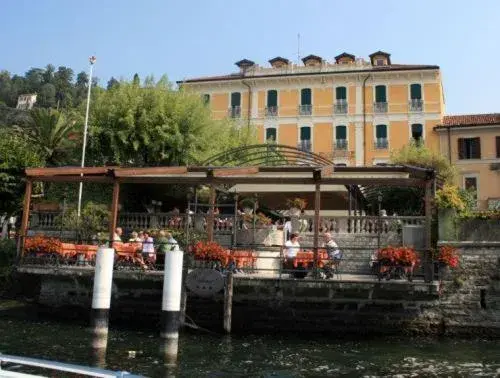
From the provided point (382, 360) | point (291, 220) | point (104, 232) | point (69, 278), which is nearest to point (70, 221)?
point (104, 232)

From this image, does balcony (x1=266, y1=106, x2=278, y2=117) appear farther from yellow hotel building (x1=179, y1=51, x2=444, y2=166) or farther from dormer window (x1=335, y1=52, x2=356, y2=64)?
dormer window (x1=335, y1=52, x2=356, y2=64)

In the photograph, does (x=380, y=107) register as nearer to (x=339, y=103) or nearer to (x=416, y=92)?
(x=416, y=92)

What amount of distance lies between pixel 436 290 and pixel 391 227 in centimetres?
478

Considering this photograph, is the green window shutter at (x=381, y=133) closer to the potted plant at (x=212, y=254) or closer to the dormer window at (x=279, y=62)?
the dormer window at (x=279, y=62)

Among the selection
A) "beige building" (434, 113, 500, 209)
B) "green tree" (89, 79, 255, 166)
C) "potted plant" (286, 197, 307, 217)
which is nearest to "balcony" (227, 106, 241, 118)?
"beige building" (434, 113, 500, 209)

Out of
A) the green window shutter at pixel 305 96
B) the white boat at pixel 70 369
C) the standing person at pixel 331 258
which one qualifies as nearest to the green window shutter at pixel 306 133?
the green window shutter at pixel 305 96

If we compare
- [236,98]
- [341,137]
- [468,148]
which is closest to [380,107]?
[341,137]

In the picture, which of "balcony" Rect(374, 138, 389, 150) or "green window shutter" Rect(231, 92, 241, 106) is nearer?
"balcony" Rect(374, 138, 389, 150)

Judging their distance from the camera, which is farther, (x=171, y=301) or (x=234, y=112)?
(x=234, y=112)

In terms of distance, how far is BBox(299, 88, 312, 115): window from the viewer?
1780 inches

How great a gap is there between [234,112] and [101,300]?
1376 inches

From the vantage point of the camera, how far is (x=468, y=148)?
41688mm

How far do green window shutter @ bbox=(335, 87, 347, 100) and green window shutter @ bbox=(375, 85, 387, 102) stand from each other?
2.33 meters

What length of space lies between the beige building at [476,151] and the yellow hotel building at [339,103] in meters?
1.23
